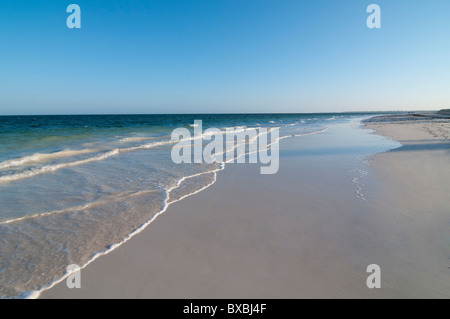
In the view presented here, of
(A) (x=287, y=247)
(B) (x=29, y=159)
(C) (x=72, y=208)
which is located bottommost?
(A) (x=287, y=247)

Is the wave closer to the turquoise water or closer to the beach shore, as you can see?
the turquoise water

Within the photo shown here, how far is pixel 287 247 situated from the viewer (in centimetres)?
317

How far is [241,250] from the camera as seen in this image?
3123 mm

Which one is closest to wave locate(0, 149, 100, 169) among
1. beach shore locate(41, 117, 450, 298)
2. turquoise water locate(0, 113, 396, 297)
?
turquoise water locate(0, 113, 396, 297)

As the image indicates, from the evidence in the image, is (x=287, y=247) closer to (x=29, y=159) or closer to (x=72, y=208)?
(x=72, y=208)

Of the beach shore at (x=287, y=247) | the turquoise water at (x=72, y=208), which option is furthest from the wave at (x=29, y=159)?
the beach shore at (x=287, y=247)

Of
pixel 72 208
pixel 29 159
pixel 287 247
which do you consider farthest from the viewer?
pixel 29 159

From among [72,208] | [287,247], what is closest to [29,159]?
[72,208]

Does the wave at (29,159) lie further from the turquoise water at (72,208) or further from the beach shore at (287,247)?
the beach shore at (287,247)

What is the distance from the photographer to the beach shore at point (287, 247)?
2.45 m

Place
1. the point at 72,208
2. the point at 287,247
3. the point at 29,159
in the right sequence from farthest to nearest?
the point at 29,159 → the point at 72,208 → the point at 287,247
